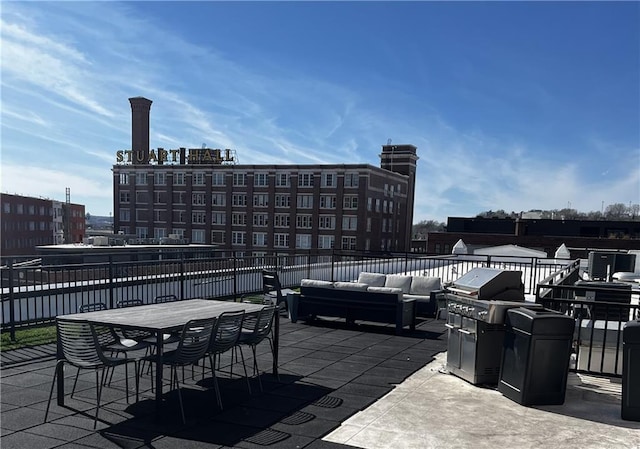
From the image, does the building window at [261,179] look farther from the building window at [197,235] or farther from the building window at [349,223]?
the building window at [349,223]

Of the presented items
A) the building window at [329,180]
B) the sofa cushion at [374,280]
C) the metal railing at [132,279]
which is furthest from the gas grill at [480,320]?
the building window at [329,180]

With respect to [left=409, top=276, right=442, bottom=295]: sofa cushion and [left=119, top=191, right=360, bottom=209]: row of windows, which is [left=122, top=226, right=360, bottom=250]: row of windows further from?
[left=409, top=276, right=442, bottom=295]: sofa cushion

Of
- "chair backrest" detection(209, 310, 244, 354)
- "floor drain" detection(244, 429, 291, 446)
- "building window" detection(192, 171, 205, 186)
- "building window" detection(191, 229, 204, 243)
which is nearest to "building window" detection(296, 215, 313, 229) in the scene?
"building window" detection(191, 229, 204, 243)

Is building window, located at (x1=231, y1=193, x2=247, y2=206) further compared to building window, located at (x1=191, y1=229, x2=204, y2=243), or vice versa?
building window, located at (x1=191, y1=229, x2=204, y2=243)

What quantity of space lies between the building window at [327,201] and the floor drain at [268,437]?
220 feet

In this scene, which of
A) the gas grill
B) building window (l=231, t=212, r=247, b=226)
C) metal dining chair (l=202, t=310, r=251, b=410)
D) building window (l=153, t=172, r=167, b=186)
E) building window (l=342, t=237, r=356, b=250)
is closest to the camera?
metal dining chair (l=202, t=310, r=251, b=410)

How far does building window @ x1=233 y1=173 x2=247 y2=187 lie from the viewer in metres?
77.3

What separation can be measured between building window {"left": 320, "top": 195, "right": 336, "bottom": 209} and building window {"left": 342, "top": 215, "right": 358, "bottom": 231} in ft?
8.58


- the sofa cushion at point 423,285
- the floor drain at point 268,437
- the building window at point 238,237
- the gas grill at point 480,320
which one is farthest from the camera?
the building window at point 238,237

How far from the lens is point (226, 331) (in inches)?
230

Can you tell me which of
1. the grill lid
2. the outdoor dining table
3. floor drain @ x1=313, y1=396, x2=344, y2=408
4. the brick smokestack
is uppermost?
the brick smokestack

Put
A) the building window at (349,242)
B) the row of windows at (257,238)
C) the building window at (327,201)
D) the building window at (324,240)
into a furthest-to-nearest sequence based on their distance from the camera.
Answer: the building window at (324,240)
the building window at (327,201)
the row of windows at (257,238)
the building window at (349,242)

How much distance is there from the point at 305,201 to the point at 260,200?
25.0 feet

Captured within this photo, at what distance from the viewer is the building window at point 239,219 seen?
77500 mm
